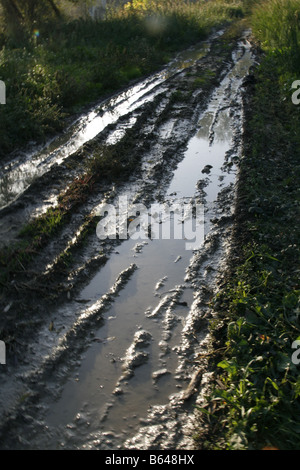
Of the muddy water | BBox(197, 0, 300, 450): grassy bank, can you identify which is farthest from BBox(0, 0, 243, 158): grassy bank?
BBox(197, 0, 300, 450): grassy bank

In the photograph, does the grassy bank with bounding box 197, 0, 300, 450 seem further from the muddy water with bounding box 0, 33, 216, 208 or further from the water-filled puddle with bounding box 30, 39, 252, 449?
the muddy water with bounding box 0, 33, 216, 208

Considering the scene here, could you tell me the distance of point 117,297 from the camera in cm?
Result: 479

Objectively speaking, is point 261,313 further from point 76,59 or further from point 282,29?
point 282,29

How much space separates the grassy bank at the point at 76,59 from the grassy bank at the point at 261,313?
426cm

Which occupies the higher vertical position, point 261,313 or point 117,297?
point 261,313

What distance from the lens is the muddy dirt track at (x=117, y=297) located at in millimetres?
3436

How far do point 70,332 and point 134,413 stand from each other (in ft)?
3.43

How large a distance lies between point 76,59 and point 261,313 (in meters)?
11.9

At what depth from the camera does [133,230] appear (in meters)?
6.03

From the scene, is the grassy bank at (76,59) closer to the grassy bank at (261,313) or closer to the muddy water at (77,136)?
the muddy water at (77,136)

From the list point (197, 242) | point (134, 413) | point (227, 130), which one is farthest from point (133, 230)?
point (227, 130)

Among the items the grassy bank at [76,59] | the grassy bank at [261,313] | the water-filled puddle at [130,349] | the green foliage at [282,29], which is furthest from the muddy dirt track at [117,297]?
the green foliage at [282,29]

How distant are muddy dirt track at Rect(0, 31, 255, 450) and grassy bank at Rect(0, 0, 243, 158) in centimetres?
92

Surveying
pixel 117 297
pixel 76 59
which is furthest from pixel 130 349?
pixel 76 59
